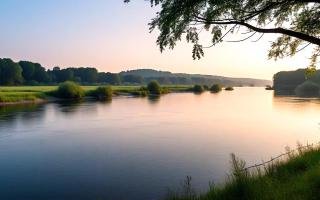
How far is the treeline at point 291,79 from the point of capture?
112 meters

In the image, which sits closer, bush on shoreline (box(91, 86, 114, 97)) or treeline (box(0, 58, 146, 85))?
bush on shoreline (box(91, 86, 114, 97))

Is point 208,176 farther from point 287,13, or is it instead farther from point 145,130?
point 145,130

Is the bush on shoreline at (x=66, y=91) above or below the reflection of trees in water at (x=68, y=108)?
above

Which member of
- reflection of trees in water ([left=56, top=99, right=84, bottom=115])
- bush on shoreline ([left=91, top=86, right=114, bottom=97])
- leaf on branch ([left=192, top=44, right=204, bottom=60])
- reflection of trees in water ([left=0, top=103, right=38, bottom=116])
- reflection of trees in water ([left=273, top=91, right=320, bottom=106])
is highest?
leaf on branch ([left=192, top=44, right=204, bottom=60])

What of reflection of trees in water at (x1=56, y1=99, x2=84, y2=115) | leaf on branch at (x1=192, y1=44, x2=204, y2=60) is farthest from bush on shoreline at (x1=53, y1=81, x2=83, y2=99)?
leaf on branch at (x1=192, y1=44, x2=204, y2=60)

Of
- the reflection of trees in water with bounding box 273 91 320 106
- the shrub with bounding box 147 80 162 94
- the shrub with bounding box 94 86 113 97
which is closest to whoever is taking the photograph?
the reflection of trees in water with bounding box 273 91 320 106

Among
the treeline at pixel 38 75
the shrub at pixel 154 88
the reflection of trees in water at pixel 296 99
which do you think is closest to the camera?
the reflection of trees in water at pixel 296 99

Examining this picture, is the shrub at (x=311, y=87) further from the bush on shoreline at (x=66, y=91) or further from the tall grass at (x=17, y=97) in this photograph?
the tall grass at (x=17, y=97)

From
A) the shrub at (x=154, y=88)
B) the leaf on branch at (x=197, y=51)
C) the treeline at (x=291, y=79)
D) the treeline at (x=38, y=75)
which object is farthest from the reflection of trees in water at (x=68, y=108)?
the treeline at (x=291, y=79)

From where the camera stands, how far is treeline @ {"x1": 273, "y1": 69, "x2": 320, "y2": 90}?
368ft

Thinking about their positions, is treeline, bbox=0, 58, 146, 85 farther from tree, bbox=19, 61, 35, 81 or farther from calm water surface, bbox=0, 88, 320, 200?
calm water surface, bbox=0, 88, 320, 200

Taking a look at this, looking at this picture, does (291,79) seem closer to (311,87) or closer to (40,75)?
(311,87)

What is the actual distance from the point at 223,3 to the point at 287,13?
3058mm

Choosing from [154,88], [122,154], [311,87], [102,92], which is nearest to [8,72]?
[102,92]
